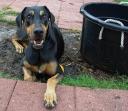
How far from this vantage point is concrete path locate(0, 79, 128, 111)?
158 inches

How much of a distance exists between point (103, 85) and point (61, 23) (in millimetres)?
2591

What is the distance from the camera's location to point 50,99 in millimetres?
4062

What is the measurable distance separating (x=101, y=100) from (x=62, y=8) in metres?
4.31

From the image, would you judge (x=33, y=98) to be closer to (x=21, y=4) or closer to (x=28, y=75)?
(x=28, y=75)

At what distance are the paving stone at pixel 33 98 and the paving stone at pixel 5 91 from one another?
0.18 ft

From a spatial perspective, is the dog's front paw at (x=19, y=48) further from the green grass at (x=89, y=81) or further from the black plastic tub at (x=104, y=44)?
the black plastic tub at (x=104, y=44)

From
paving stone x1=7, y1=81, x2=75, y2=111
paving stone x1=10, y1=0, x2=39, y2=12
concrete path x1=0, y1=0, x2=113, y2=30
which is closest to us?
paving stone x1=7, y1=81, x2=75, y2=111

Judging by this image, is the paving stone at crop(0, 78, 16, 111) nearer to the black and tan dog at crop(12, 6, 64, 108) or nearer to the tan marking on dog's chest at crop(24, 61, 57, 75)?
the black and tan dog at crop(12, 6, 64, 108)

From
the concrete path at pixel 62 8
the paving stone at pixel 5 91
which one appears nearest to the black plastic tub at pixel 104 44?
the paving stone at pixel 5 91

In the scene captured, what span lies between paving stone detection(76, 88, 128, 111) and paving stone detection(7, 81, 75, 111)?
0.11 metres

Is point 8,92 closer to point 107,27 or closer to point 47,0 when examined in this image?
point 107,27

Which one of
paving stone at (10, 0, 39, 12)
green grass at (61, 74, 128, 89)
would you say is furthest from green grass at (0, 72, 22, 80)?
paving stone at (10, 0, 39, 12)

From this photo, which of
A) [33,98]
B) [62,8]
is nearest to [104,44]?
[33,98]

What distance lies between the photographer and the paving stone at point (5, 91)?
158 inches
